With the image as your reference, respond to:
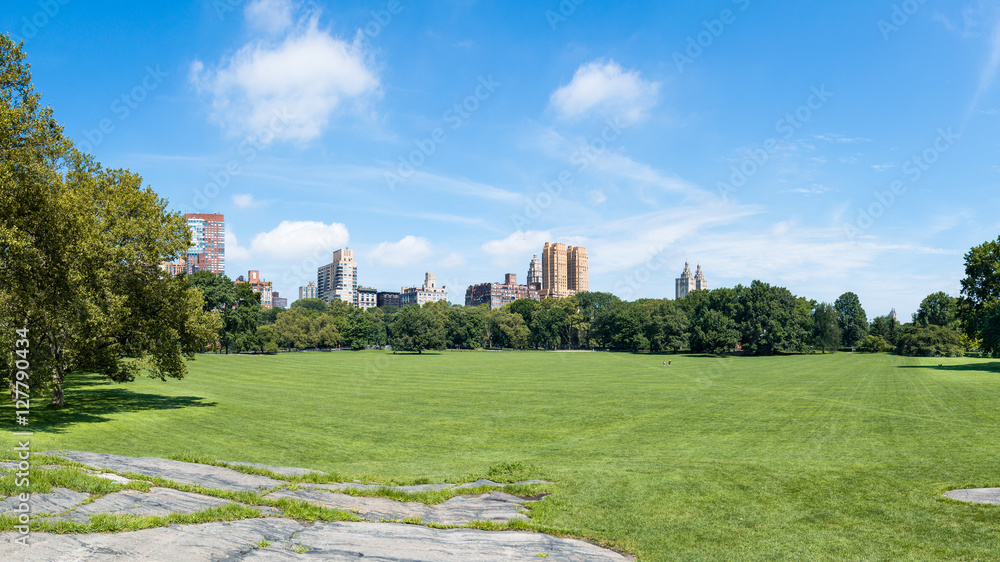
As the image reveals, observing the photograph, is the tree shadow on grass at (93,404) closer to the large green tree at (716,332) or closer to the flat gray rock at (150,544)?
the flat gray rock at (150,544)

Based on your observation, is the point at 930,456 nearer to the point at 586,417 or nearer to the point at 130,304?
the point at 586,417

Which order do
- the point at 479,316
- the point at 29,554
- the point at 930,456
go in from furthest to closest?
the point at 479,316 → the point at 930,456 → the point at 29,554

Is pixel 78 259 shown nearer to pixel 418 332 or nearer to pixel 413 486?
pixel 413 486

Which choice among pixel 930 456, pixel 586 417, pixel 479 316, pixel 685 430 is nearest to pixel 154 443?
pixel 586 417

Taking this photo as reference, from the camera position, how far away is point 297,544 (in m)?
8.78

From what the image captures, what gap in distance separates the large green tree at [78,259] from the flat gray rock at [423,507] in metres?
15.8

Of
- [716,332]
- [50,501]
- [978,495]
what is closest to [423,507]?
[50,501]

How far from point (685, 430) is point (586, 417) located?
6634 millimetres

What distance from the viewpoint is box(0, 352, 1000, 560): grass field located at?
11.4m

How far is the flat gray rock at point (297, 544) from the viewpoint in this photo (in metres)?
7.52

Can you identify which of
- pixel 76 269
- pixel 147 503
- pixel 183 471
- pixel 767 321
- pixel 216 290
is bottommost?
pixel 183 471

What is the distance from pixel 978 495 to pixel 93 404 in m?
40.0

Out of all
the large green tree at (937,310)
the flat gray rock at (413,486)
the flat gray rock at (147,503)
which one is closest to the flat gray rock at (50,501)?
the flat gray rock at (147,503)

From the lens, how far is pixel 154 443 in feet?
73.7
